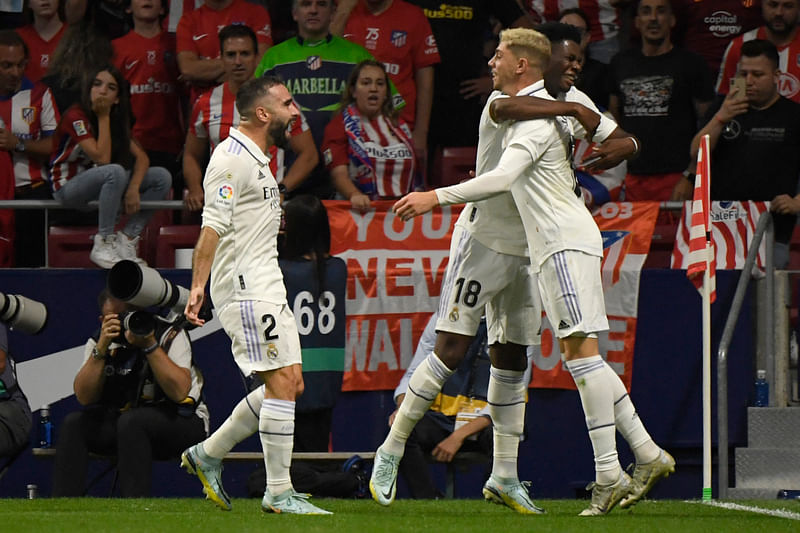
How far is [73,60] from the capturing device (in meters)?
11.4

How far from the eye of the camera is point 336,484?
29.4 ft

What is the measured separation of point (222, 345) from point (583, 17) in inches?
160

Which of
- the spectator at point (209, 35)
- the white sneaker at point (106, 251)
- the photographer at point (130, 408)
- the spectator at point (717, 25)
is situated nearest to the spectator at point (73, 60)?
the spectator at point (209, 35)

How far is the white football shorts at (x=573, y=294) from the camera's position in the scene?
669 centimetres

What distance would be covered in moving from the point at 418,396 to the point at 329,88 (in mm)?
4683

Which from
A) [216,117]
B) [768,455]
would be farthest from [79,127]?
[768,455]

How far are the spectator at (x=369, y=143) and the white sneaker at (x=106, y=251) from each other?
173 centimetres

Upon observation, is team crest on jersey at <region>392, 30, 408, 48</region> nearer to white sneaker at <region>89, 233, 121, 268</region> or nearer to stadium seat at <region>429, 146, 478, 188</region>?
stadium seat at <region>429, 146, 478, 188</region>

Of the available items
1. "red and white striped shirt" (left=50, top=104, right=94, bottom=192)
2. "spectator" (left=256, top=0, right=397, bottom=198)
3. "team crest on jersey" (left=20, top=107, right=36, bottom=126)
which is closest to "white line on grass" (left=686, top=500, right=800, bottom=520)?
"spectator" (left=256, top=0, right=397, bottom=198)

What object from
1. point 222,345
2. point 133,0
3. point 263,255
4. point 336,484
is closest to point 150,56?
point 133,0

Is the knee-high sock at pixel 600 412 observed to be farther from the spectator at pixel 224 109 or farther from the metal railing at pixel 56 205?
the spectator at pixel 224 109

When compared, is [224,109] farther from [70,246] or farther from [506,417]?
[506,417]

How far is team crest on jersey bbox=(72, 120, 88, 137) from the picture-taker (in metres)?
10.7

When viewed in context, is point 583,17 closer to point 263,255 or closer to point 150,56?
point 150,56
